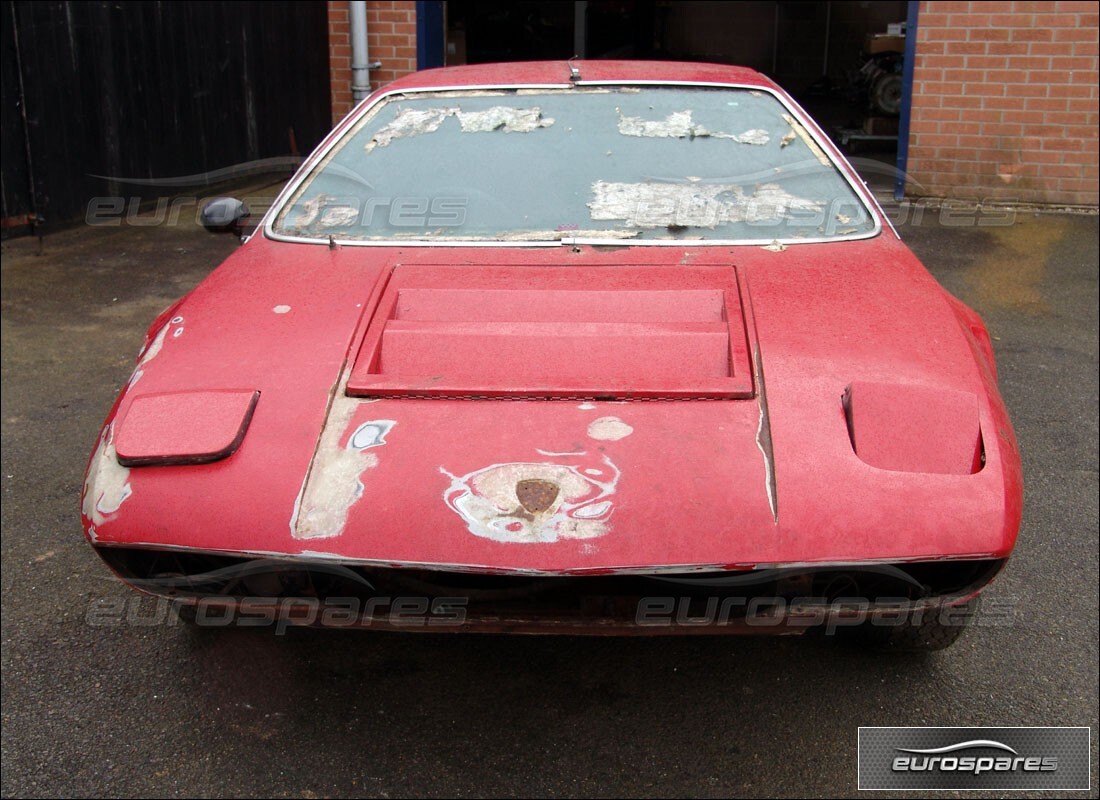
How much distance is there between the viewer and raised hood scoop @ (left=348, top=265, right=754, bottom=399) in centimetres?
244

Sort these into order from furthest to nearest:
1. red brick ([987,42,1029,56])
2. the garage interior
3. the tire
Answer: the garage interior < red brick ([987,42,1029,56]) < the tire

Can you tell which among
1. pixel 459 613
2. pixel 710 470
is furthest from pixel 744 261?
pixel 459 613

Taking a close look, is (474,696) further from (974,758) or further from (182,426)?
(974,758)

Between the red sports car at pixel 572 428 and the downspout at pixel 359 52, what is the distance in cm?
623

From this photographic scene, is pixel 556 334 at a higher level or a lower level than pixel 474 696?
higher

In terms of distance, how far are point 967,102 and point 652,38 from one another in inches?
342

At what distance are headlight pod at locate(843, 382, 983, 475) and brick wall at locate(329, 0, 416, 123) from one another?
24.2 feet

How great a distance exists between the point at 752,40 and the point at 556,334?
54.9 feet

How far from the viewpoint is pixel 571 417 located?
2.34m

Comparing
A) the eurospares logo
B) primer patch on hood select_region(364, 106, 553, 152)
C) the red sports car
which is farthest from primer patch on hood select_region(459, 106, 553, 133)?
the eurospares logo

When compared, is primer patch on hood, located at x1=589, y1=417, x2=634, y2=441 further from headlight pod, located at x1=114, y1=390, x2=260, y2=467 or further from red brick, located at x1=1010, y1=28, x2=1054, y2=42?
red brick, located at x1=1010, y1=28, x2=1054, y2=42

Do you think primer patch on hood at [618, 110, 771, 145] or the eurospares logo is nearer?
the eurospares logo

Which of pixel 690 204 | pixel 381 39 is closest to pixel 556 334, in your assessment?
pixel 690 204

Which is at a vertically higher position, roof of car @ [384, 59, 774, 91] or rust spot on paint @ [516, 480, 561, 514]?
roof of car @ [384, 59, 774, 91]
